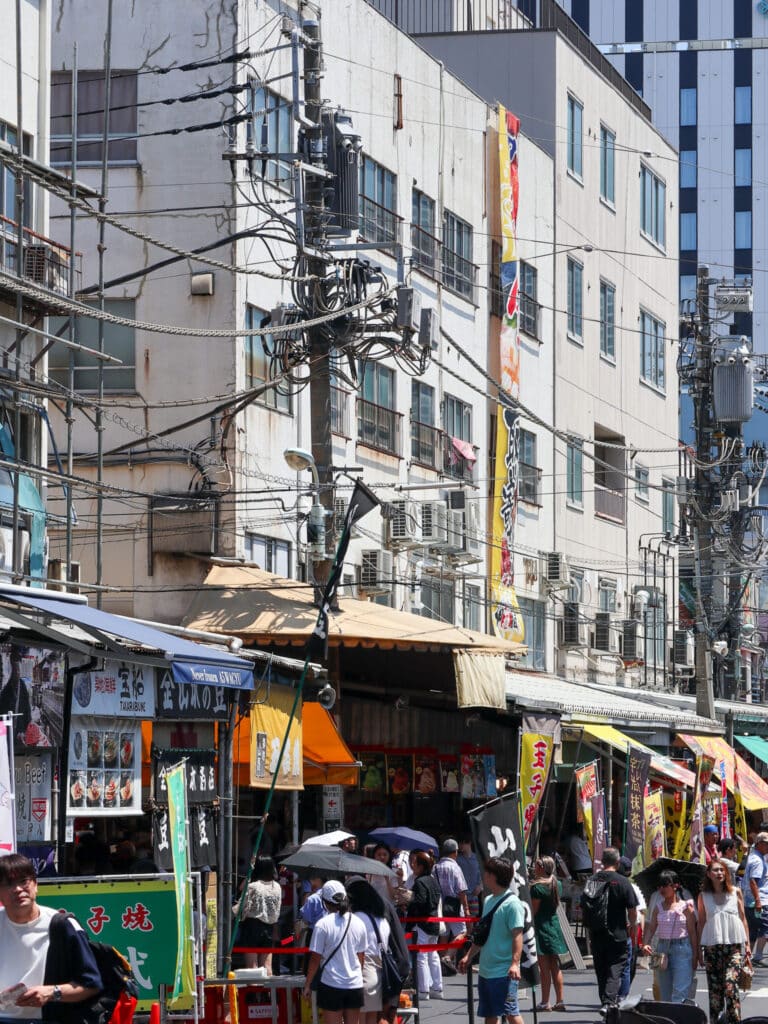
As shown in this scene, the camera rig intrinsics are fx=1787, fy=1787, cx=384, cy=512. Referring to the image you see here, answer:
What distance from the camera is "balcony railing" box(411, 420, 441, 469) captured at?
3281 cm

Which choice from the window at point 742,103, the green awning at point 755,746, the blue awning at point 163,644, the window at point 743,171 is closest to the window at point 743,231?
the window at point 743,171

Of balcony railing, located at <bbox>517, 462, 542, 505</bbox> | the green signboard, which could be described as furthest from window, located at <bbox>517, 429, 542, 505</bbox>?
the green signboard

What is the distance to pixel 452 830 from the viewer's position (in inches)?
1205

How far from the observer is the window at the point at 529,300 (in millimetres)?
38156

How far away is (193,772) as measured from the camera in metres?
16.4

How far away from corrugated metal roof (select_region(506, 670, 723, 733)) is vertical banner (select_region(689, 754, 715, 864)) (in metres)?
1.34

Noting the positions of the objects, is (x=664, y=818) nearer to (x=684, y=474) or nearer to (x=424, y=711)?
(x=424, y=711)

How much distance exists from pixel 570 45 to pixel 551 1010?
1095 inches

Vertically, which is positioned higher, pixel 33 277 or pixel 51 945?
pixel 33 277

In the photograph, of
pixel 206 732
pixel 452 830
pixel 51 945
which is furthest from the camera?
pixel 452 830

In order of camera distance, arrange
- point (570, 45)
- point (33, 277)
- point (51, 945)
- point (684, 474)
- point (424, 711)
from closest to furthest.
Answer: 1. point (51, 945)
2. point (33, 277)
3. point (424, 711)
4. point (570, 45)
5. point (684, 474)

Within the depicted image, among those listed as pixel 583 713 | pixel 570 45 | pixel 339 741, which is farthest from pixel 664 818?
pixel 570 45

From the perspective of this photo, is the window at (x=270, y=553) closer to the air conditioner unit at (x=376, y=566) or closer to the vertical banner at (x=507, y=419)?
the air conditioner unit at (x=376, y=566)

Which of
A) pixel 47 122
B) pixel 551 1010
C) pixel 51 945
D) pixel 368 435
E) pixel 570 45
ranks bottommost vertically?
pixel 551 1010
